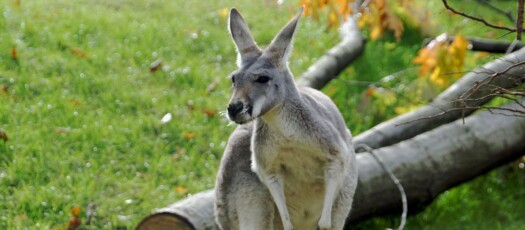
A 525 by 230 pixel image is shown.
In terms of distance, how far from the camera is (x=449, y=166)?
19.5 ft

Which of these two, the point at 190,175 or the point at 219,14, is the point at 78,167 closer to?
the point at 190,175

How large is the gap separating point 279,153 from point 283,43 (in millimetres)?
541

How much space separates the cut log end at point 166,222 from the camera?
16.2 feet

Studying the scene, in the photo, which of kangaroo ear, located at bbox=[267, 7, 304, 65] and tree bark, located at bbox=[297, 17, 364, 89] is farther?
tree bark, located at bbox=[297, 17, 364, 89]

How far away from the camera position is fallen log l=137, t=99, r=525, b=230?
18.6 ft

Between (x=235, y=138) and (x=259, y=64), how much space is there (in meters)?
0.73

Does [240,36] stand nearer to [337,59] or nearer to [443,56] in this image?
[443,56]

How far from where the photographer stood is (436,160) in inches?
233

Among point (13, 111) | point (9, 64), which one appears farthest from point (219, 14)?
point (13, 111)

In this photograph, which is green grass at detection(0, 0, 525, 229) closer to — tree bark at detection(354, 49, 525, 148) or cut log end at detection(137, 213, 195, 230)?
tree bark at detection(354, 49, 525, 148)

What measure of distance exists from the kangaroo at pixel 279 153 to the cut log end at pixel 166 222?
1.02ft

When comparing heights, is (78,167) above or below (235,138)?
below

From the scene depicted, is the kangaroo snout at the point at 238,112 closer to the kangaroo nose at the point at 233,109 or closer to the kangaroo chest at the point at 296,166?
the kangaroo nose at the point at 233,109

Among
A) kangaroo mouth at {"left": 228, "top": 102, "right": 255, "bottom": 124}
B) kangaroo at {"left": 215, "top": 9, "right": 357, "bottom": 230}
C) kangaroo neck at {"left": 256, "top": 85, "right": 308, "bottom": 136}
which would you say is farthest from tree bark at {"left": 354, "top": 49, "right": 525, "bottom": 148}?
kangaroo mouth at {"left": 228, "top": 102, "right": 255, "bottom": 124}
